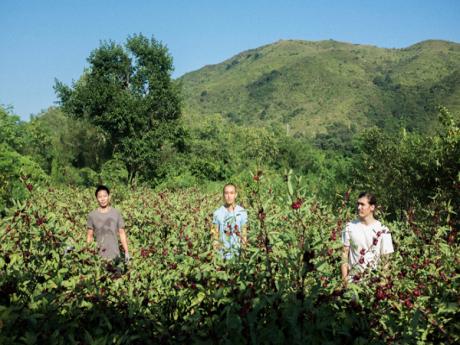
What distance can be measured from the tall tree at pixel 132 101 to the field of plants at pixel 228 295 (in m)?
23.7


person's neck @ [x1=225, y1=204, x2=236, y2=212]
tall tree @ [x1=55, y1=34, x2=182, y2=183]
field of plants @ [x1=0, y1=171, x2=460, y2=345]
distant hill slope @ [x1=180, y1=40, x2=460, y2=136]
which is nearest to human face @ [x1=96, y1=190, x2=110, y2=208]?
person's neck @ [x1=225, y1=204, x2=236, y2=212]

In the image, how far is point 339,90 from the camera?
13200cm

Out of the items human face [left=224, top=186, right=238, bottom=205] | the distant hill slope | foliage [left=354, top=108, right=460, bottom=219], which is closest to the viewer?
human face [left=224, top=186, right=238, bottom=205]

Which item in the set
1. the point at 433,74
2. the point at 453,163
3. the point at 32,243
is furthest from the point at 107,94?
the point at 433,74

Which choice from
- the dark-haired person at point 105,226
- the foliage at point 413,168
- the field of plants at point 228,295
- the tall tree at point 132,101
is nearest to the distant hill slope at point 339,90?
the tall tree at point 132,101

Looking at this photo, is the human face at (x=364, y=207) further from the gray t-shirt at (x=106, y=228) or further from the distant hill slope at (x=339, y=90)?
the distant hill slope at (x=339, y=90)

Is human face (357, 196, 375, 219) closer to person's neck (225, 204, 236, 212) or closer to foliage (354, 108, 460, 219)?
person's neck (225, 204, 236, 212)

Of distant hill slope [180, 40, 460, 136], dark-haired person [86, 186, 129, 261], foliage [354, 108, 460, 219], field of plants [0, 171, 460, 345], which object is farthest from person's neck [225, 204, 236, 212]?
distant hill slope [180, 40, 460, 136]

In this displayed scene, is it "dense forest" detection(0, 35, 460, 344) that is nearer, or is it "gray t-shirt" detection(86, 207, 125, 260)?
"dense forest" detection(0, 35, 460, 344)

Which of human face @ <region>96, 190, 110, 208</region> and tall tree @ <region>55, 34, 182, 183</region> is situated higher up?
tall tree @ <region>55, 34, 182, 183</region>

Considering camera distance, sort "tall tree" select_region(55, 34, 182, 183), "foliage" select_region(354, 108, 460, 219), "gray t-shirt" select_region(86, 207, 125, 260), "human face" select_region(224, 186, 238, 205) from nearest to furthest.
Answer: "human face" select_region(224, 186, 238, 205), "gray t-shirt" select_region(86, 207, 125, 260), "foliage" select_region(354, 108, 460, 219), "tall tree" select_region(55, 34, 182, 183)

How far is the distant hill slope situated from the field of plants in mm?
81261

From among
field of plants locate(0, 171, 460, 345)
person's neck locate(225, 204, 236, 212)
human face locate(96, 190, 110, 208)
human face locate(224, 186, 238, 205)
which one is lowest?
field of plants locate(0, 171, 460, 345)

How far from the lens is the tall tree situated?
26.3 metres
